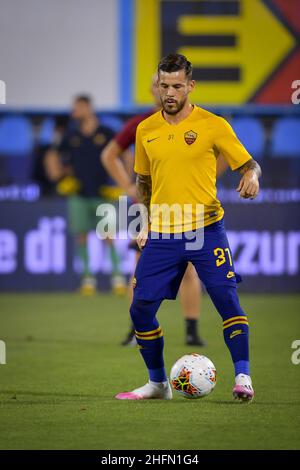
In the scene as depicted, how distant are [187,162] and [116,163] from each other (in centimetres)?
306

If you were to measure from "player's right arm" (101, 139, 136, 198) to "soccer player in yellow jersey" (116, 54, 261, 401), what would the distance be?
260cm

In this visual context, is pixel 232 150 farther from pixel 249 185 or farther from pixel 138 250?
pixel 138 250

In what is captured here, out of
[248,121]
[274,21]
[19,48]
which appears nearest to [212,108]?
[248,121]

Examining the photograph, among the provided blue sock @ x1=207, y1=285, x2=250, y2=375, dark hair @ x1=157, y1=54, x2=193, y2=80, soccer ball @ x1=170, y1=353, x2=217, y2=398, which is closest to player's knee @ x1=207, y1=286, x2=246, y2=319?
blue sock @ x1=207, y1=285, x2=250, y2=375

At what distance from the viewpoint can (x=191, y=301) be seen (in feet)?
33.2

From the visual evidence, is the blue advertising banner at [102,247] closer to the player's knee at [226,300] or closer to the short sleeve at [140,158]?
the short sleeve at [140,158]

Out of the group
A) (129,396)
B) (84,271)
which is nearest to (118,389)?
(129,396)

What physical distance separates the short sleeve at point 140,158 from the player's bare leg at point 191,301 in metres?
2.58

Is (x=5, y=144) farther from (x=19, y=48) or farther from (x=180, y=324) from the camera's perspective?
(x=180, y=324)

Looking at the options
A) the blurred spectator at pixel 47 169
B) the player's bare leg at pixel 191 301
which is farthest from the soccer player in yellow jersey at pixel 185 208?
the blurred spectator at pixel 47 169

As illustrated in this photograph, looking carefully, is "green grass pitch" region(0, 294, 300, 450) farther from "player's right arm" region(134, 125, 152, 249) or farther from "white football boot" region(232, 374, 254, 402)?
"player's right arm" region(134, 125, 152, 249)

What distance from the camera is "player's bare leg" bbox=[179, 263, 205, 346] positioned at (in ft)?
32.8

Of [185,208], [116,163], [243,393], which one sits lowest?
[243,393]

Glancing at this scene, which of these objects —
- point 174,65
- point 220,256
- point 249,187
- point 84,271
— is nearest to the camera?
point 249,187
